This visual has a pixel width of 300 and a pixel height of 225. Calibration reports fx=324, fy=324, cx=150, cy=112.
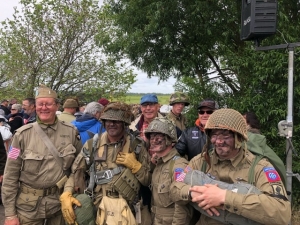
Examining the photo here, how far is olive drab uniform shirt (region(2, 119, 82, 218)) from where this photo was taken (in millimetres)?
3168

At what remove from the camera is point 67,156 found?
10.7 feet

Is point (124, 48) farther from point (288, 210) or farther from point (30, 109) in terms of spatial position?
point (288, 210)

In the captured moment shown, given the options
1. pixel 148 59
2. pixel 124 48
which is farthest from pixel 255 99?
pixel 124 48

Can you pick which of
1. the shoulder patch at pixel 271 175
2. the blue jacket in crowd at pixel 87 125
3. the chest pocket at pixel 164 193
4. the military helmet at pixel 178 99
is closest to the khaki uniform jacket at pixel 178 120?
the military helmet at pixel 178 99

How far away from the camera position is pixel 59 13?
436 inches

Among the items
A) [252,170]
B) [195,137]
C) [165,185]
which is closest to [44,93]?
[165,185]

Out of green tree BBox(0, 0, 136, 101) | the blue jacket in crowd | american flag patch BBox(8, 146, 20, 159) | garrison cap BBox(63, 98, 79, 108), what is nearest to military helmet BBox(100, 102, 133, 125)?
american flag patch BBox(8, 146, 20, 159)

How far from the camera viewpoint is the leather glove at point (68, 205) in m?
2.95

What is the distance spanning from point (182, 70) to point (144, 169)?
12.9 ft

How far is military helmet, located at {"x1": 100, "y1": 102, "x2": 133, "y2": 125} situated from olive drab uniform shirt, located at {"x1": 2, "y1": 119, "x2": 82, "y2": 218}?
22.2 inches

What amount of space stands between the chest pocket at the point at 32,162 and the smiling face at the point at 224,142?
1.75 m

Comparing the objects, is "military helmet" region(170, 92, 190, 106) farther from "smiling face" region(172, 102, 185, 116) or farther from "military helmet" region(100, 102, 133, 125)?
"military helmet" region(100, 102, 133, 125)

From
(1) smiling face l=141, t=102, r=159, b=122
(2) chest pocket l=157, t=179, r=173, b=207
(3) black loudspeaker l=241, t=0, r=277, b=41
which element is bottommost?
(2) chest pocket l=157, t=179, r=173, b=207

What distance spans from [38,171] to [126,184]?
0.89 m
